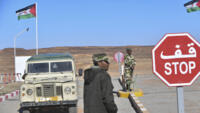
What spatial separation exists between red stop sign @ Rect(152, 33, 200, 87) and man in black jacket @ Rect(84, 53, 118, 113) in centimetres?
76

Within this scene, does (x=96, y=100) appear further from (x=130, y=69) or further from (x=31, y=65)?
(x=130, y=69)

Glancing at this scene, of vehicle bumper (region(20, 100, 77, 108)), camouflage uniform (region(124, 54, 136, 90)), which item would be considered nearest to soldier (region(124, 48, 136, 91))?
camouflage uniform (region(124, 54, 136, 90))

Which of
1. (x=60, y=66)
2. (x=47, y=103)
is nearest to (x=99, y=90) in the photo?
(x=47, y=103)

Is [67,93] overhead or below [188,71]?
below

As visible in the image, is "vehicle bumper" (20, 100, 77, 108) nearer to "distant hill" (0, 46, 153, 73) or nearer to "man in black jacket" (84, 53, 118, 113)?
"man in black jacket" (84, 53, 118, 113)

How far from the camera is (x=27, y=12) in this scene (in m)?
34.8

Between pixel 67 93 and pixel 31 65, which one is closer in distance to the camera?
pixel 67 93

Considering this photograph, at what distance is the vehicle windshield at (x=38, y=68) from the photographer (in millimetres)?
11705

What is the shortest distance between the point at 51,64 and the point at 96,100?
288 inches

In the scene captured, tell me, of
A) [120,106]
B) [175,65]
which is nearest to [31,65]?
[120,106]

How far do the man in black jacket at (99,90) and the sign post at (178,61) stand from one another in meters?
0.76

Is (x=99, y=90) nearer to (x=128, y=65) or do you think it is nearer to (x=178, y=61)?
(x=178, y=61)

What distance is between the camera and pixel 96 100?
4715 mm

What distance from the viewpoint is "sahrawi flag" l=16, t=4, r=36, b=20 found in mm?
34625
